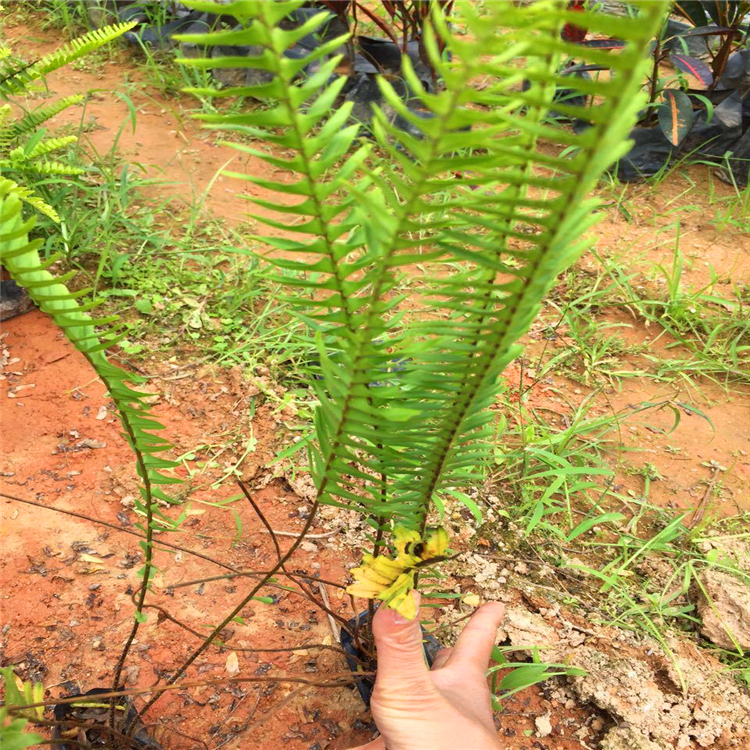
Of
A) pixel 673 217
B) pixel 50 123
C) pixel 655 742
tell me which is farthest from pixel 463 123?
pixel 50 123

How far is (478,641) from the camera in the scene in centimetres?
115

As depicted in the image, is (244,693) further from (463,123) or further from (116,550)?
(463,123)

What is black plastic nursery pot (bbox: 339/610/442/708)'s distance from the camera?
→ 3.99 feet

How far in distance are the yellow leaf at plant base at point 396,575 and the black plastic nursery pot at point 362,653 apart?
0.41m

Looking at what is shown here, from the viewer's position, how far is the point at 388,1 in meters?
3.12

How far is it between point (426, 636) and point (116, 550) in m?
0.75

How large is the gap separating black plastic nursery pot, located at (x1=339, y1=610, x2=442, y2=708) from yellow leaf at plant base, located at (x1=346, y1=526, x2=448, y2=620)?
1.33ft

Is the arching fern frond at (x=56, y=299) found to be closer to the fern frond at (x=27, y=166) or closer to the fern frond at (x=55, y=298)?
the fern frond at (x=55, y=298)

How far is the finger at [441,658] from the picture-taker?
119 cm

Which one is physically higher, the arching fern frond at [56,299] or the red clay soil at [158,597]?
the arching fern frond at [56,299]

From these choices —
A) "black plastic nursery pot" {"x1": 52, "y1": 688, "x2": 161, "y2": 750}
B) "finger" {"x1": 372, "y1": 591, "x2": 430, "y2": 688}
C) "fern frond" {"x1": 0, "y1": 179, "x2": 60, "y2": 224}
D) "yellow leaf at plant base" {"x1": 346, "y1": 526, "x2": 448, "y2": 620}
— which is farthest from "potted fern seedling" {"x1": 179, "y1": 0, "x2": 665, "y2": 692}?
"fern frond" {"x1": 0, "y1": 179, "x2": 60, "y2": 224}

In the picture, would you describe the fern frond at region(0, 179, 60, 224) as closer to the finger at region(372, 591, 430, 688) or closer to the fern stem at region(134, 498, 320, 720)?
the fern stem at region(134, 498, 320, 720)

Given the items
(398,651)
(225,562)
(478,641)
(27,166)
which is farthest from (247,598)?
(27,166)

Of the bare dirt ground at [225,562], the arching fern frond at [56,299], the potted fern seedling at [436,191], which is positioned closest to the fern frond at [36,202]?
the bare dirt ground at [225,562]
